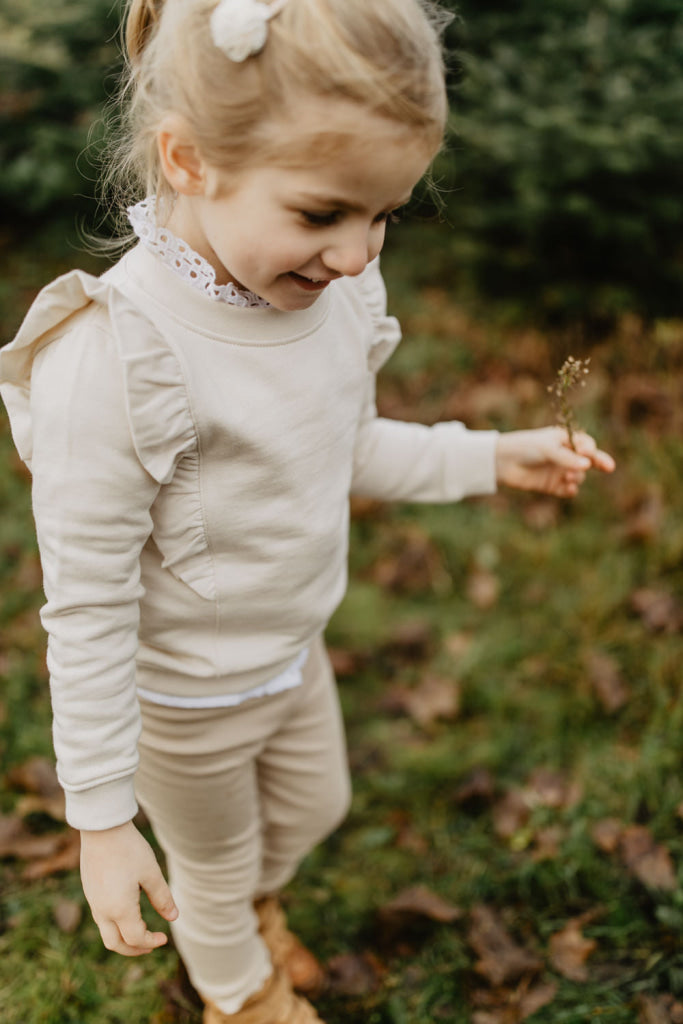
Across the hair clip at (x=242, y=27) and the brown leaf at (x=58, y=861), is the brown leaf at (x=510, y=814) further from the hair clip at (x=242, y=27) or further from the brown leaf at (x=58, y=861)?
the hair clip at (x=242, y=27)

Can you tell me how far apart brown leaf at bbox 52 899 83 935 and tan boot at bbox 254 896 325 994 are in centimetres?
42

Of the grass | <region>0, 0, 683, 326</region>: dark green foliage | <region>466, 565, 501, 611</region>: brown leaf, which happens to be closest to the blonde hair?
the grass

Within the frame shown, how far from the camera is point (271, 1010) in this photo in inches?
75.2

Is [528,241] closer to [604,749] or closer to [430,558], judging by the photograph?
[430,558]

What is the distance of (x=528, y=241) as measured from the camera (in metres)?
4.10

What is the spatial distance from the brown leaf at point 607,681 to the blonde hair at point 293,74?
6.11 ft

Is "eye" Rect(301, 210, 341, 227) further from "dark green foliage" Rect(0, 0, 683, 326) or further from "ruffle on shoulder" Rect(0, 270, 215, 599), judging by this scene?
"dark green foliage" Rect(0, 0, 683, 326)

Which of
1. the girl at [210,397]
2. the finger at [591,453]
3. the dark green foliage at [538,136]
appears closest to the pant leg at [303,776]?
the girl at [210,397]

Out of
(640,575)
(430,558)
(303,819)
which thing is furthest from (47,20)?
(303,819)

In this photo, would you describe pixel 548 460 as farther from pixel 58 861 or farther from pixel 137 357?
pixel 58 861

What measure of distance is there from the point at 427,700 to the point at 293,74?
2027 millimetres

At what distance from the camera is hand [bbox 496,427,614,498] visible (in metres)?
1.75

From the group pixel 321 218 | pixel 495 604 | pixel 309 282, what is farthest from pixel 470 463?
pixel 495 604

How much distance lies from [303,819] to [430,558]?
4.86 feet
